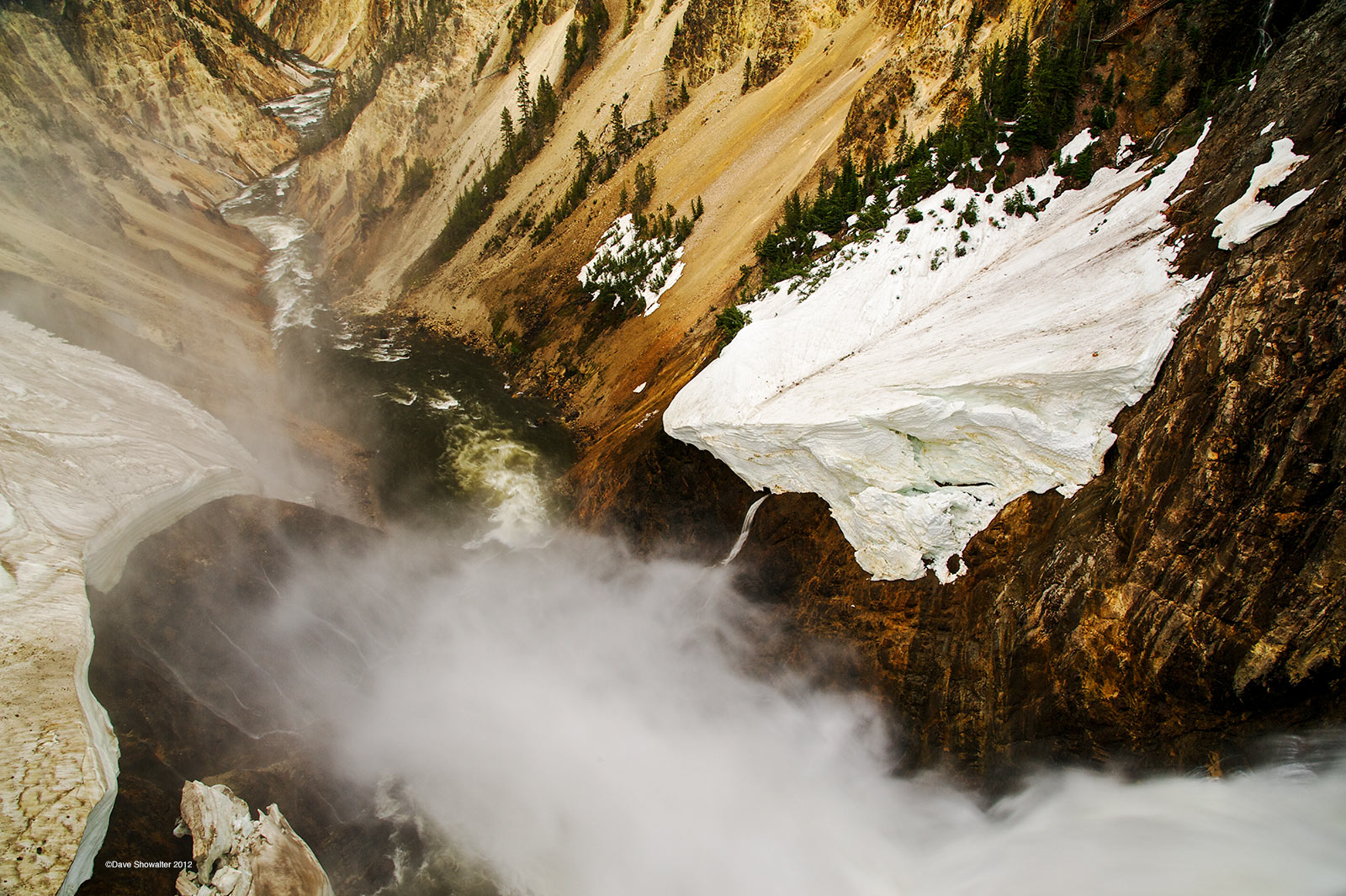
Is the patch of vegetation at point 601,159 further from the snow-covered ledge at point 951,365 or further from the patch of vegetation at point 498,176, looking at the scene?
the snow-covered ledge at point 951,365

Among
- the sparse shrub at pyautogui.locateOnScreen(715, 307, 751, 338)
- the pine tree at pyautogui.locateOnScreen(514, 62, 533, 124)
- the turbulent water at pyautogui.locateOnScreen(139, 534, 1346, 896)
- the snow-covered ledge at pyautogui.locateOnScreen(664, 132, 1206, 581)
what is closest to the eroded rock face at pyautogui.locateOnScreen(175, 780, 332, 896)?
the turbulent water at pyautogui.locateOnScreen(139, 534, 1346, 896)

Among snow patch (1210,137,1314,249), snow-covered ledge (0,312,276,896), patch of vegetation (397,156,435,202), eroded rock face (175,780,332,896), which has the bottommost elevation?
eroded rock face (175,780,332,896)

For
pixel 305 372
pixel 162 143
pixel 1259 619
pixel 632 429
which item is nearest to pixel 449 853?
pixel 632 429

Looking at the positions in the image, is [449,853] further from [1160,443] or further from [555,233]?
[555,233]

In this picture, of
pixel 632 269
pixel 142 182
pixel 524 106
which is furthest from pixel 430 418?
pixel 142 182

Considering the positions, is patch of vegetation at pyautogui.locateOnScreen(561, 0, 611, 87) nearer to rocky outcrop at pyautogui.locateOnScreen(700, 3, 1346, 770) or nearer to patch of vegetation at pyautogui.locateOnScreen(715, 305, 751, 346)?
patch of vegetation at pyautogui.locateOnScreen(715, 305, 751, 346)

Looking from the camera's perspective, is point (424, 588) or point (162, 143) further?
point (162, 143)

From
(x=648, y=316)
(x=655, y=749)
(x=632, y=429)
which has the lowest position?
(x=655, y=749)
